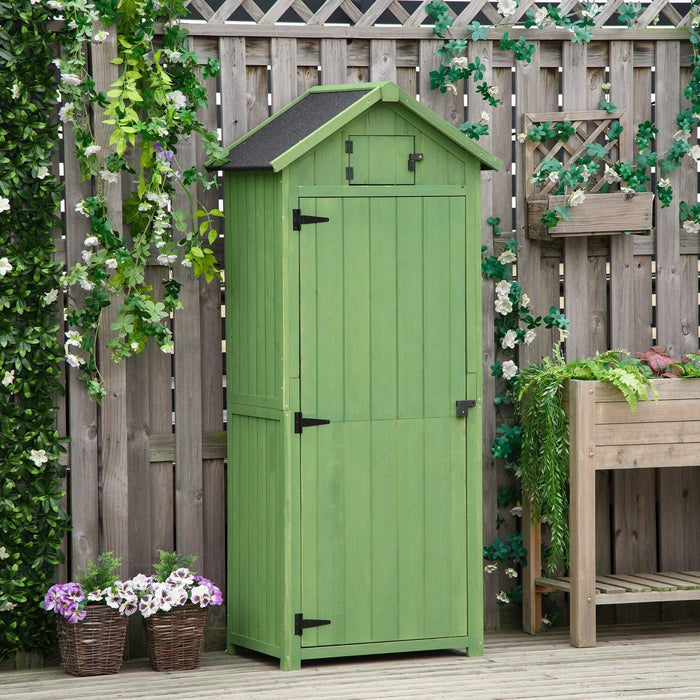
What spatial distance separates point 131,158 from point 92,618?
1.78m

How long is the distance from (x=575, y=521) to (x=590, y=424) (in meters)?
0.40

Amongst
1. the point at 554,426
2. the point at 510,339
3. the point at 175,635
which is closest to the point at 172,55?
the point at 510,339

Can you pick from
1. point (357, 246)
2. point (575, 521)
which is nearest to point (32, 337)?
point (357, 246)

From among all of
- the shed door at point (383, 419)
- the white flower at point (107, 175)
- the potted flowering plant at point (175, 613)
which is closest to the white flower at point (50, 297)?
the white flower at point (107, 175)

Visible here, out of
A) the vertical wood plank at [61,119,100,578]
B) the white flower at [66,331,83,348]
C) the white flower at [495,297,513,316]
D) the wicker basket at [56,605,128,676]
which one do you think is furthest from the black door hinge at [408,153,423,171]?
the wicker basket at [56,605,128,676]

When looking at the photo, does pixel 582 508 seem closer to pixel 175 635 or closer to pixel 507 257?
pixel 507 257

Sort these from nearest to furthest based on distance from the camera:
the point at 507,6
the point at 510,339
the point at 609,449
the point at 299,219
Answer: the point at 299,219
the point at 609,449
the point at 507,6
the point at 510,339

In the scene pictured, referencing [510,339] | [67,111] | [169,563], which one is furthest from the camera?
[510,339]

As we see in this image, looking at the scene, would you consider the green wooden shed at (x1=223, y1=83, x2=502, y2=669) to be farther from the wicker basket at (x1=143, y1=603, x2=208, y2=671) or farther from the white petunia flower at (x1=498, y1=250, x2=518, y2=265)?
the white petunia flower at (x1=498, y1=250, x2=518, y2=265)

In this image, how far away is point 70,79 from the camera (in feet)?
14.8

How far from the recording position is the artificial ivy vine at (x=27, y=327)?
4512 mm

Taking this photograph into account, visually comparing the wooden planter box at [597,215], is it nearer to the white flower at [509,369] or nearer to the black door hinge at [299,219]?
the white flower at [509,369]

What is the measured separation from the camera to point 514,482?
5.28m

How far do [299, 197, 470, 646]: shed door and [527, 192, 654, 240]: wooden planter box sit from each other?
2.02 ft
